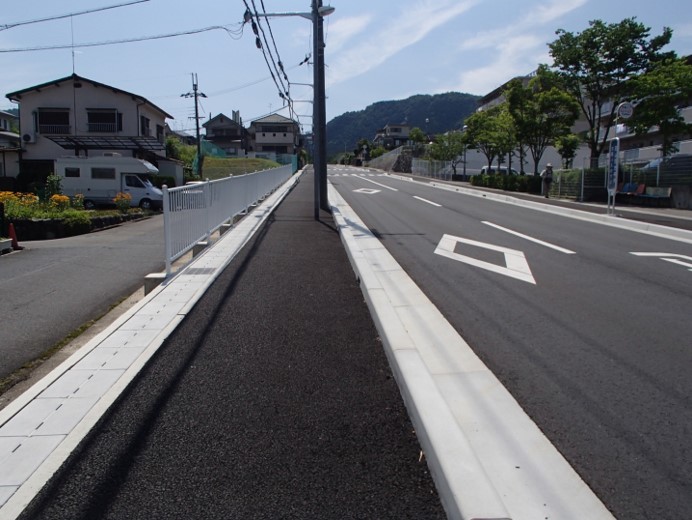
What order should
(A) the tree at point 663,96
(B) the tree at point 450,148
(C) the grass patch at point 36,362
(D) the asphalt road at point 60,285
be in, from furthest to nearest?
1. (B) the tree at point 450,148
2. (A) the tree at point 663,96
3. (D) the asphalt road at point 60,285
4. (C) the grass patch at point 36,362

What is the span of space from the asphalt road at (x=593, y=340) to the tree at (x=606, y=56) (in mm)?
18121

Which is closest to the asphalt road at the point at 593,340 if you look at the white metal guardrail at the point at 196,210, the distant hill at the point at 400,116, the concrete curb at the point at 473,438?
the concrete curb at the point at 473,438

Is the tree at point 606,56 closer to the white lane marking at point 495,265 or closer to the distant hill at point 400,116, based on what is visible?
the white lane marking at point 495,265

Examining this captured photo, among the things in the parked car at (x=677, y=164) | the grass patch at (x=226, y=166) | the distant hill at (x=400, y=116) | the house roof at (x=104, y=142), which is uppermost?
the distant hill at (x=400, y=116)

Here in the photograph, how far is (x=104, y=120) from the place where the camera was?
41531 mm

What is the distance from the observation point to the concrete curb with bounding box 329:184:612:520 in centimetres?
256

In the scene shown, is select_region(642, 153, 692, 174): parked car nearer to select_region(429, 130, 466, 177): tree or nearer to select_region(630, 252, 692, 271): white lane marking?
select_region(630, 252, 692, 271): white lane marking

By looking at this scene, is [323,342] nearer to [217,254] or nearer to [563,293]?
[563,293]

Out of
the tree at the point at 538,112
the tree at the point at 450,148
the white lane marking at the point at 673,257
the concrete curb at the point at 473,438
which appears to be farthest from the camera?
the tree at the point at 450,148

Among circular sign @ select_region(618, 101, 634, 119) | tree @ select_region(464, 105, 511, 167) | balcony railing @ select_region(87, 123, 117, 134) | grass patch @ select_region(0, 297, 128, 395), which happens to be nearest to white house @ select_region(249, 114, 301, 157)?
tree @ select_region(464, 105, 511, 167)

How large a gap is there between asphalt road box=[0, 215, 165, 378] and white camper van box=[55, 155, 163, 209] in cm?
1254

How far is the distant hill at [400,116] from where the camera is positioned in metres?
173

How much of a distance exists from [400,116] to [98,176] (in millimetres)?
159425

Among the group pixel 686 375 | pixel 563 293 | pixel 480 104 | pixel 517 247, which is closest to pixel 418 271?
pixel 563 293
